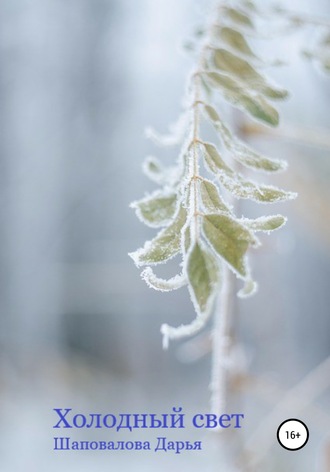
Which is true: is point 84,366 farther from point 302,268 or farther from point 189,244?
point 189,244

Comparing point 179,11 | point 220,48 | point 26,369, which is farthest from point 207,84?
point 26,369

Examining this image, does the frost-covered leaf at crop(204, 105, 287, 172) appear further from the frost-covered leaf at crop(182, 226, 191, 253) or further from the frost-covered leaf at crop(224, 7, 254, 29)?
the frost-covered leaf at crop(224, 7, 254, 29)

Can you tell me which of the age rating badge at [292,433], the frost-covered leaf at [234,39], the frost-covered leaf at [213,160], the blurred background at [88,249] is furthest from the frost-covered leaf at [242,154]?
the blurred background at [88,249]

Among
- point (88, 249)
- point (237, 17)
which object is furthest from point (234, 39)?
point (88, 249)

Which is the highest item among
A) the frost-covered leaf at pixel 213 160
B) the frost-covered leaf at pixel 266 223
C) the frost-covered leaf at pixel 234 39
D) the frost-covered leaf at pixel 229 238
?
the frost-covered leaf at pixel 234 39

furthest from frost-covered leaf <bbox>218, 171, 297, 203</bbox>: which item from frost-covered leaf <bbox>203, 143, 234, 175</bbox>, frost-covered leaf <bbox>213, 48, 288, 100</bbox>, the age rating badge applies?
the age rating badge

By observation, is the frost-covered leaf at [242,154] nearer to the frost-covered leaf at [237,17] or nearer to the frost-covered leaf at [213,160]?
the frost-covered leaf at [213,160]
